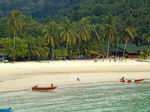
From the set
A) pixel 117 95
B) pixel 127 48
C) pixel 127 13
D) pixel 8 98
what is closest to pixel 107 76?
pixel 117 95

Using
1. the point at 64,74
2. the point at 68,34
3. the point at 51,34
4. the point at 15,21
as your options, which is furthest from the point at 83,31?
the point at 64,74

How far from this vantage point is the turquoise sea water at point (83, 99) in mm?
32844

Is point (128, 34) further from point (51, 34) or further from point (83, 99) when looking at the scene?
point (83, 99)

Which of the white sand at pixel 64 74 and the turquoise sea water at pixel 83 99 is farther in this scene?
the white sand at pixel 64 74

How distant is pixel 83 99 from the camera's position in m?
38.0

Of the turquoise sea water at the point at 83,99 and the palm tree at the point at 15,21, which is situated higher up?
the palm tree at the point at 15,21

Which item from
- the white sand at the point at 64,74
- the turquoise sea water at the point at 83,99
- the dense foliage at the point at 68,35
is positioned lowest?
the turquoise sea water at the point at 83,99

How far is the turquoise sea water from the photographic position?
108ft

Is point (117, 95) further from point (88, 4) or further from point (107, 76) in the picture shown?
point (88, 4)

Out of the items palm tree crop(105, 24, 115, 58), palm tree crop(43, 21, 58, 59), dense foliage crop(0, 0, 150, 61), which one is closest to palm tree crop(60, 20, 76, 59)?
dense foliage crop(0, 0, 150, 61)

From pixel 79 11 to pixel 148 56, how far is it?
50.4m

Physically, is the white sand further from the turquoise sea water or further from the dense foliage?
the dense foliage

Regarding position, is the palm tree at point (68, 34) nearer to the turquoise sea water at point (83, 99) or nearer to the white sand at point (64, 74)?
the white sand at point (64, 74)

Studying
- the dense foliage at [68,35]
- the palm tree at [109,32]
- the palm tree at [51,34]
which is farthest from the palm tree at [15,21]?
the palm tree at [109,32]
